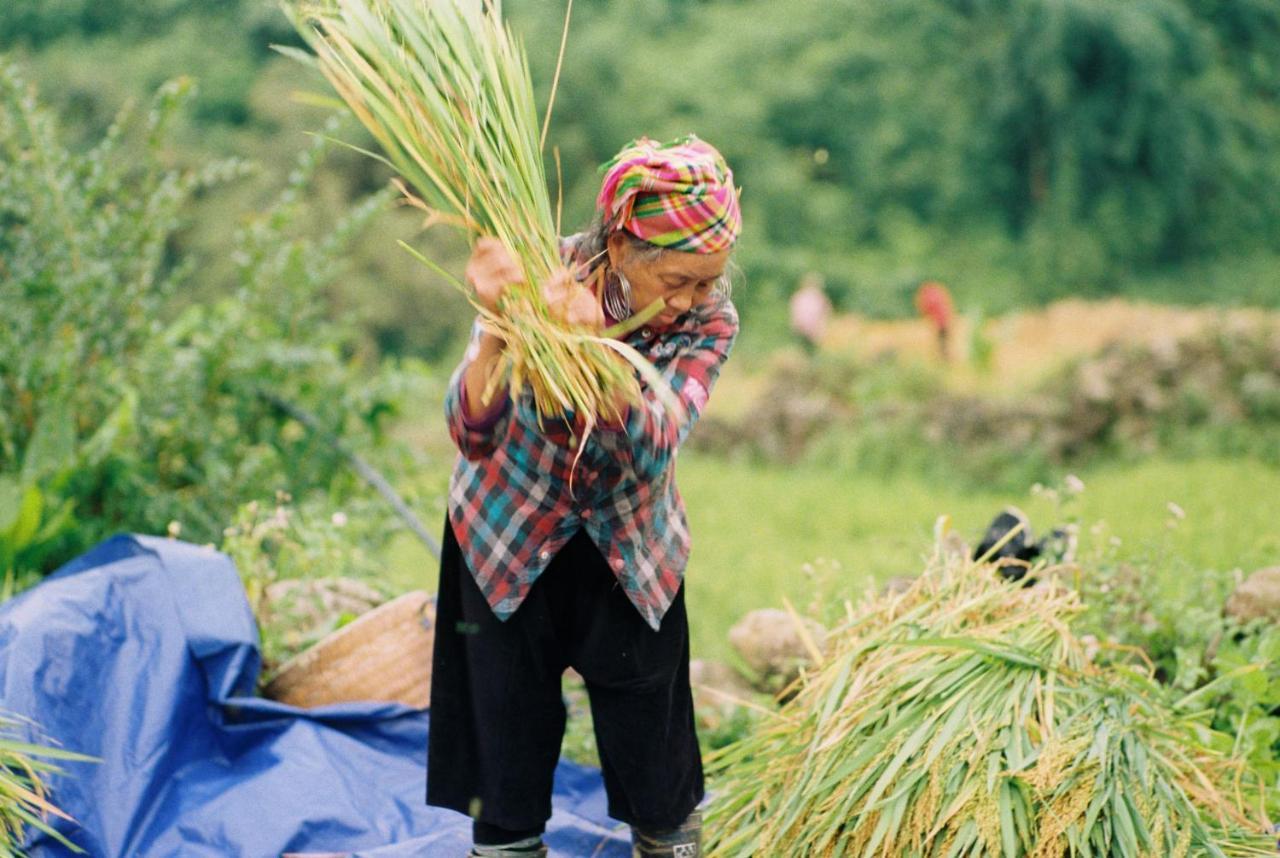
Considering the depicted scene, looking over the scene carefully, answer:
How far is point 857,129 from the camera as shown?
11625 mm

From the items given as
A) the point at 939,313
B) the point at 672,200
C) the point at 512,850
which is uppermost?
the point at 672,200

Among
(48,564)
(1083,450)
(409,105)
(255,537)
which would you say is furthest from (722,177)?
(1083,450)

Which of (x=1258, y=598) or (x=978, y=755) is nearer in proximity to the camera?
(x=978, y=755)

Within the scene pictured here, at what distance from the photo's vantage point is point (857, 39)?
1144 centimetres

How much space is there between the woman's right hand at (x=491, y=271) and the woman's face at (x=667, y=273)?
0.23 metres

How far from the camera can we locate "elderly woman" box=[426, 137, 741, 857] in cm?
191

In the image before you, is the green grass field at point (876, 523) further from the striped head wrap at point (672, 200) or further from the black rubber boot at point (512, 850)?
the striped head wrap at point (672, 200)

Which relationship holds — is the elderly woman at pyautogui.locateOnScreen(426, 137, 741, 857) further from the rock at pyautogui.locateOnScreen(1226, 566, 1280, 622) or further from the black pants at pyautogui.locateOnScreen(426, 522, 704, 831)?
the rock at pyautogui.locateOnScreen(1226, 566, 1280, 622)

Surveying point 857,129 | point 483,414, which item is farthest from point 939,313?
point 483,414

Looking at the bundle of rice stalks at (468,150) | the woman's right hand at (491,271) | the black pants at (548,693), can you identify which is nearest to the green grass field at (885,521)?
the black pants at (548,693)

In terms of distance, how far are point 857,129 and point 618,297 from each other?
1014cm

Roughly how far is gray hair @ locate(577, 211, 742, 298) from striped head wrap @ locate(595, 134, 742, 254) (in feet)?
0.05

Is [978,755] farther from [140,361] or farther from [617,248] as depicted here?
[140,361]

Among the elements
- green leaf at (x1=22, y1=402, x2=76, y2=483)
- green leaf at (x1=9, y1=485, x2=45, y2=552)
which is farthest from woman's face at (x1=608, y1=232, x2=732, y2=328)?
green leaf at (x1=22, y1=402, x2=76, y2=483)
